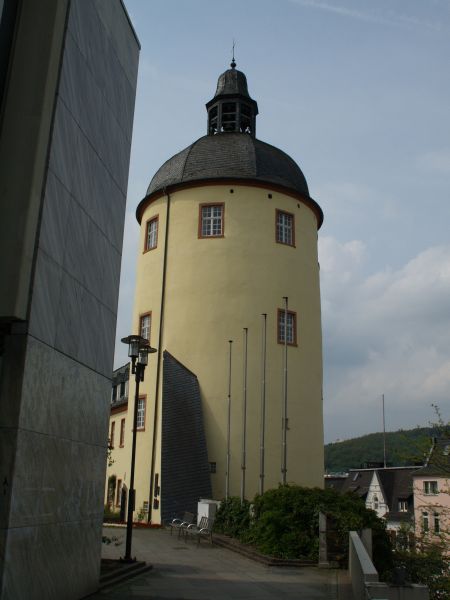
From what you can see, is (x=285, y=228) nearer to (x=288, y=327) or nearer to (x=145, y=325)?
(x=288, y=327)

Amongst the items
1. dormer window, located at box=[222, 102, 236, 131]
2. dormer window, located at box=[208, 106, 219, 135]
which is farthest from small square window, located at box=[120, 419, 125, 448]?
dormer window, located at box=[222, 102, 236, 131]

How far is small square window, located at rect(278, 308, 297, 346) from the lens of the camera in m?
28.1

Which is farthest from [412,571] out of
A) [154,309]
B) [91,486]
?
[154,309]

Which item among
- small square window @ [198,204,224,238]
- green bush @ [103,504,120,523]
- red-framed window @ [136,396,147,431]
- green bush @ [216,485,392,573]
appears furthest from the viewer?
small square window @ [198,204,224,238]

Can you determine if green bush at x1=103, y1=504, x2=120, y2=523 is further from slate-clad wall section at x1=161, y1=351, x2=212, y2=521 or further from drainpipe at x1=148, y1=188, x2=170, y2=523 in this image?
slate-clad wall section at x1=161, y1=351, x2=212, y2=521

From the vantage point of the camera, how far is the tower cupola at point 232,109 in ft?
109

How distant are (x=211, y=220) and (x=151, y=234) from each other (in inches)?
132

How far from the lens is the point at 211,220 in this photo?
1137 inches

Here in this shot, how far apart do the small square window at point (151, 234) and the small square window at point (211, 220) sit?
2.43 meters

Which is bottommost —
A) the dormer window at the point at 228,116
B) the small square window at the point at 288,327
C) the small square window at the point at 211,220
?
the small square window at the point at 288,327

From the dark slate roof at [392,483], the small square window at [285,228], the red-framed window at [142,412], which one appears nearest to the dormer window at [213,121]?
the small square window at [285,228]

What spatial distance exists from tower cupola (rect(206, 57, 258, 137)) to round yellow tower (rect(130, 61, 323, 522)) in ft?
6.38

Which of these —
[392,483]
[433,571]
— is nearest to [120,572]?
[433,571]

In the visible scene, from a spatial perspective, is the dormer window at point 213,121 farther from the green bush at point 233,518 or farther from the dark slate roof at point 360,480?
the dark slate roof at point 360,480
